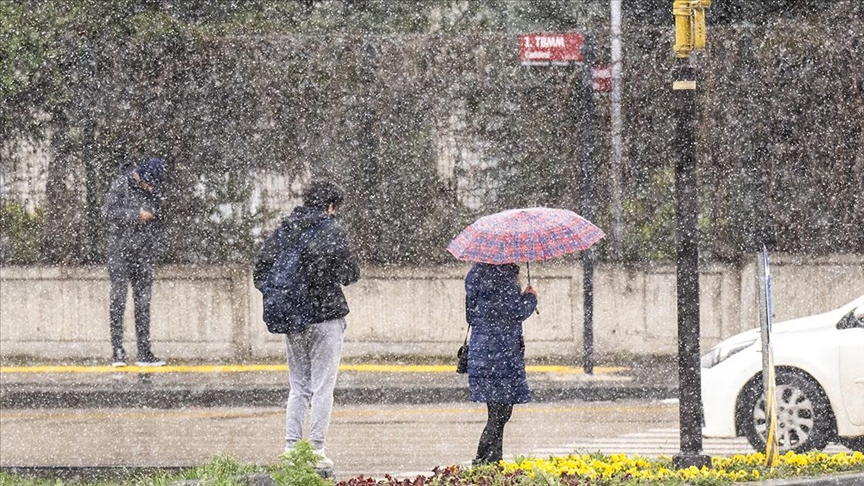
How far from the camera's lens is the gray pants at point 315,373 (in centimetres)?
1011

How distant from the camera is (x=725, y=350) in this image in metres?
11.8

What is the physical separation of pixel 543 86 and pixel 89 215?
4.71 metres

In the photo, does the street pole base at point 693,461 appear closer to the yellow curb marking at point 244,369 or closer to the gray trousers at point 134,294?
the yellow curb marking at point 244,369

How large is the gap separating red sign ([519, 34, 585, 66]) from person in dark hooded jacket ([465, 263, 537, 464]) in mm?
5935

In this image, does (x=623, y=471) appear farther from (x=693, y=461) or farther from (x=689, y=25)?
(x=689, y=25)

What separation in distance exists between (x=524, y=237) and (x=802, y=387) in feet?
8.76

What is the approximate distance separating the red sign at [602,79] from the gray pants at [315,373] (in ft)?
21.1

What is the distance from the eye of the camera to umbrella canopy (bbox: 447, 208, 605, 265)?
9656mm

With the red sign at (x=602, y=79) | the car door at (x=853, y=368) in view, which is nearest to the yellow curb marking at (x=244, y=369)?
the red sign at (x=602, y=79)

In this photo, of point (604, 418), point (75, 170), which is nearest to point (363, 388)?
point (604, 418)

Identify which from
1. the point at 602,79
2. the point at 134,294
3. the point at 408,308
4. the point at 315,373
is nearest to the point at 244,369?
the point at 134,294

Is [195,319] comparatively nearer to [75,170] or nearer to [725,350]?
[75,170]

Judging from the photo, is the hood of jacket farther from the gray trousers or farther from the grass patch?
the gray trousers

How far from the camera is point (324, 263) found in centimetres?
1003
